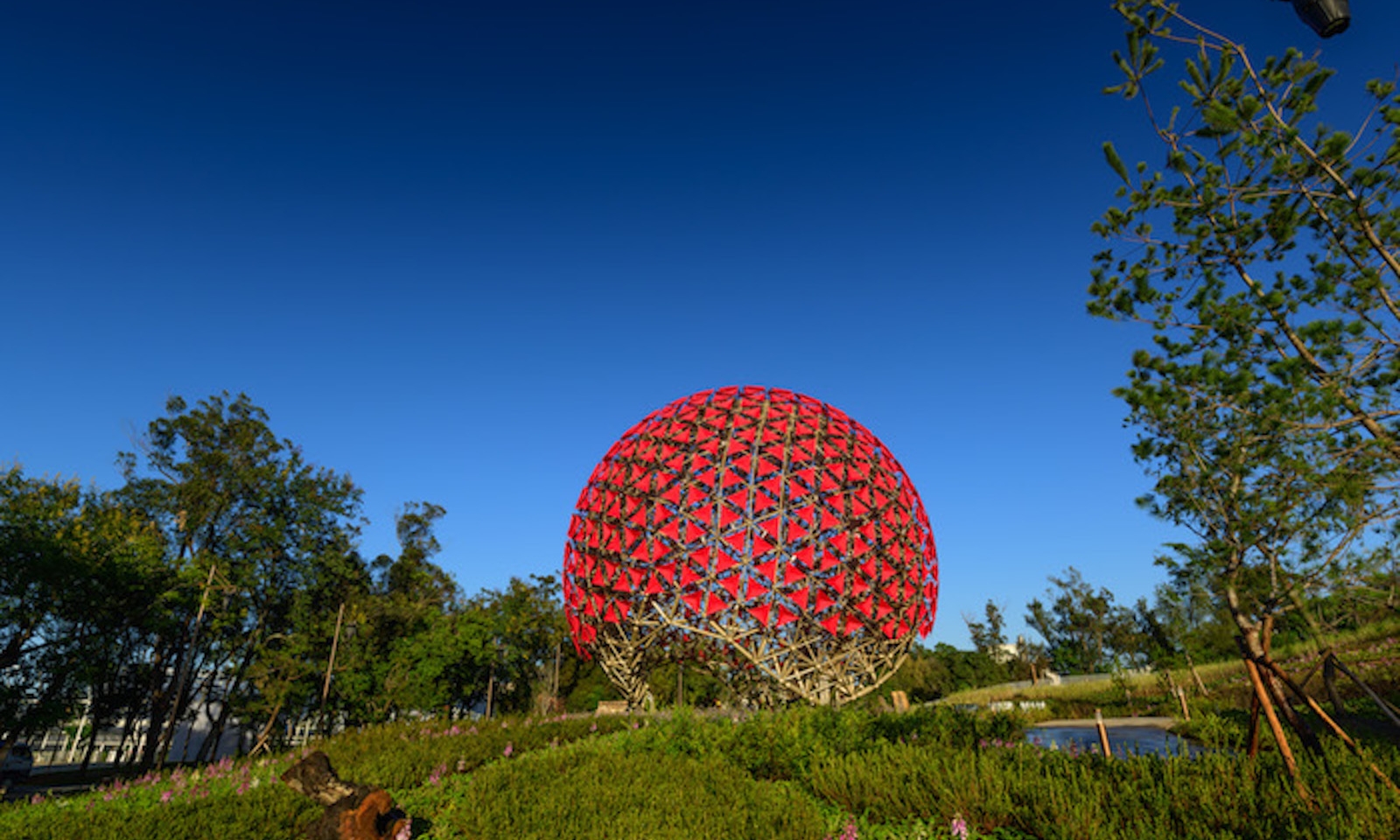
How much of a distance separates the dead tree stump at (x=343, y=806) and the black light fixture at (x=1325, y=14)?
10058 mm

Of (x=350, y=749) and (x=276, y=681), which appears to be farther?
(x=276, y=681)

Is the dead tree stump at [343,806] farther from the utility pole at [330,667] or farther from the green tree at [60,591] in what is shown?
the utility pole at [330,667]

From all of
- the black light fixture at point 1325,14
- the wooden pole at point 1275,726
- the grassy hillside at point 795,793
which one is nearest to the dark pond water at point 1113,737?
the grassy hillside at point 795,793

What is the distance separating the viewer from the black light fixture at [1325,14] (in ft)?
14.3

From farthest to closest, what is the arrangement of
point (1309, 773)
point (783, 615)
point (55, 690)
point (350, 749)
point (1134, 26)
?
point (55, 690), point (783, 615), point (350, 749), point (1134, 26), point (1309, 773)

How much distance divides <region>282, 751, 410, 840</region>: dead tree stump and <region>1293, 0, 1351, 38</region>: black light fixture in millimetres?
10058

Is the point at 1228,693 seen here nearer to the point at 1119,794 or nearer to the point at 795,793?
the point at 1119,794

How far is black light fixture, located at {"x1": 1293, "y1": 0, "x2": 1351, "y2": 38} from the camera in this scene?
437 cm

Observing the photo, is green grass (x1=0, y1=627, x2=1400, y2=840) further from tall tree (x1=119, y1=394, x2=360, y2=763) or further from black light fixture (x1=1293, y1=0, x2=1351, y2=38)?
→ tall tree (x1=119, y1=394, x2=360, y2=763)

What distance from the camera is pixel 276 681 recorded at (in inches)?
1012

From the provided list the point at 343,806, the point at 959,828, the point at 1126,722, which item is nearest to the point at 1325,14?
the point at 959,828

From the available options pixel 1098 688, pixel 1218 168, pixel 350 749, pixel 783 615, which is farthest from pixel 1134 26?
pixel 1098 688

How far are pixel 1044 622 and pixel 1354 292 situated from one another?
64.4m

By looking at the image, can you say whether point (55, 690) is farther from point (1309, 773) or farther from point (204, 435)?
point (1309, 773)
